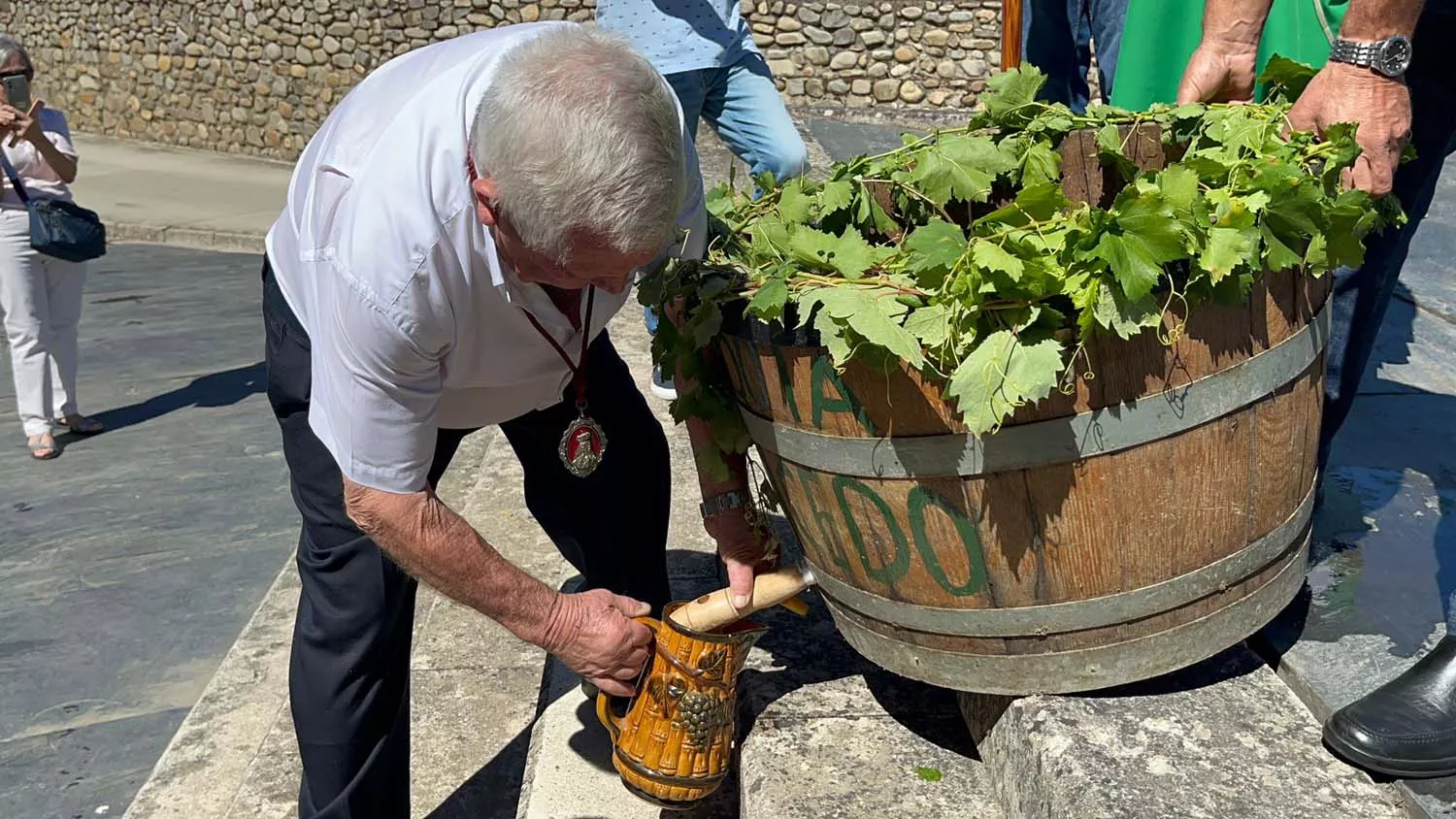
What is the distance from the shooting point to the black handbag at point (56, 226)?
604 cm

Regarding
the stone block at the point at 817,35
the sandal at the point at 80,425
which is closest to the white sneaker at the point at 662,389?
the sandal at the point at 80,425

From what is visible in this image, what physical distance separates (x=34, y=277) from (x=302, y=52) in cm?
1075

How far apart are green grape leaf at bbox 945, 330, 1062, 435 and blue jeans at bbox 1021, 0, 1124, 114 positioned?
6.77ft

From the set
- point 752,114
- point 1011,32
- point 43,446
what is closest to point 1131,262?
point 752,114

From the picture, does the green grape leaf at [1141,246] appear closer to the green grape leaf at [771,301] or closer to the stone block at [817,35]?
the green grape leaf at [771,301]

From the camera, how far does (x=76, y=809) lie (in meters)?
3.23

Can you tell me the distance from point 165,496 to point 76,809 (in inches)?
92.8

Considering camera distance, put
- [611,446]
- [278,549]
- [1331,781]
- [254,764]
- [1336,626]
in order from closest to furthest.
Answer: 1. [1331,781]
2. [1336,626]
3. [611,446]
4. [254,764]
5. [278,549]

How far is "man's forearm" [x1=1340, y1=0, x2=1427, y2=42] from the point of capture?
1.91 m

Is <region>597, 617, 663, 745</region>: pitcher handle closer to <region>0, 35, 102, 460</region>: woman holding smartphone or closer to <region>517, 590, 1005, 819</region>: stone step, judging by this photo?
<region>517, 590, 1005, 819</region>: stone step

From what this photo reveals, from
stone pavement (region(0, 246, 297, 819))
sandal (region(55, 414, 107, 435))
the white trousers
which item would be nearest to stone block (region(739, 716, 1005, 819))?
stone pavement (region(0, 246, 297, 819))

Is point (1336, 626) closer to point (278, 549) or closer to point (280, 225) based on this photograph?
point (280, 225)

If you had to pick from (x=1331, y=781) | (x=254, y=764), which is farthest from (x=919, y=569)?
(x=254, y=764)

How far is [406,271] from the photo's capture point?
71.4 inches
